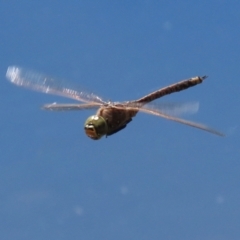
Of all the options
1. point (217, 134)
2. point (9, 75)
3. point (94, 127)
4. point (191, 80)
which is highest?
point (9, 75)

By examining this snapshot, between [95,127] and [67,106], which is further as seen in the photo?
[67,106]

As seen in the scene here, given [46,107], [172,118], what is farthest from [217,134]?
[46,107]

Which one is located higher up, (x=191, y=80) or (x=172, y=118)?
(x=191, y=80)

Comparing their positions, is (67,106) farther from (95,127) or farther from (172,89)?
(172,89)

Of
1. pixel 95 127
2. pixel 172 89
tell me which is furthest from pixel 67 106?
pixel 172 89

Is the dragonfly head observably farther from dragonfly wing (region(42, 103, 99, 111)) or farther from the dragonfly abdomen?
the dragonfly abdomen

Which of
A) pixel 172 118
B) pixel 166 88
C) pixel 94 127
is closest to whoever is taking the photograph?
pixel 172 118

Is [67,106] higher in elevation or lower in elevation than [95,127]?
higher

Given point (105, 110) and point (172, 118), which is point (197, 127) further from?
point (105, 110)

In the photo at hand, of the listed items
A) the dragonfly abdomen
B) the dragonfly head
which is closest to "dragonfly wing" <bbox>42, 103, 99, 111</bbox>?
the dragonfly head
